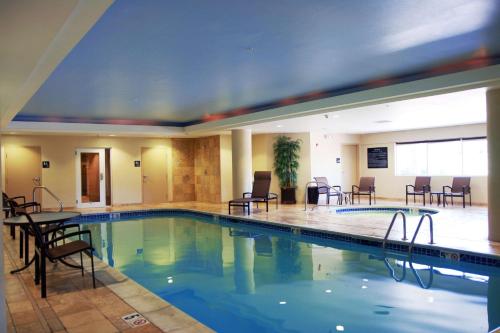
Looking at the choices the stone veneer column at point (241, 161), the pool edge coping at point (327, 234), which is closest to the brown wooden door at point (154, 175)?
the pool edge coping at point (327, 234)

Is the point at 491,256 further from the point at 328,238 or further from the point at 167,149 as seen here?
the point at 167,149

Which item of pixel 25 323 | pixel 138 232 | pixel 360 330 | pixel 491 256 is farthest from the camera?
pixel 138 232

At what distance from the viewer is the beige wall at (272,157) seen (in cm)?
1212

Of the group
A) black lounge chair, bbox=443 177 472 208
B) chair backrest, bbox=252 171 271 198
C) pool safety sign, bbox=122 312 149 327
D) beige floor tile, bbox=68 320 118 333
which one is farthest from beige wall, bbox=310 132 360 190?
beige floor tile, bbox=68 320 118 333

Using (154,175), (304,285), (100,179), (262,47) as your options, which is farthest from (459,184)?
(100,179)

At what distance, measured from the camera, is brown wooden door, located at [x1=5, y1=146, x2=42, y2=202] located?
36.1 ft

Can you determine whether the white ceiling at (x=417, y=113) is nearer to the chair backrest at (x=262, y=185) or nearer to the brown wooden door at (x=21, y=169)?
the chair backrest at (x=262, y=185)

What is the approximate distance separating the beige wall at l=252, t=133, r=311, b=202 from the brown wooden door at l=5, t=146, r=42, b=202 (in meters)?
6.78

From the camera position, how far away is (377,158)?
1352 cm

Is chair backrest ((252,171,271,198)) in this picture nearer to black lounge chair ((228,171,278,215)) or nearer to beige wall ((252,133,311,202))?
black lounge chair ((228,171,278,215))

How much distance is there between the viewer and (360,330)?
3336mm

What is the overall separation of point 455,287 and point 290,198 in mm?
7482

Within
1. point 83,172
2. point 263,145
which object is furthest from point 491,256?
point 83,172

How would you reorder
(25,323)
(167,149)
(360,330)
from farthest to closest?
(167,149)
(360,330)
(25,323)
